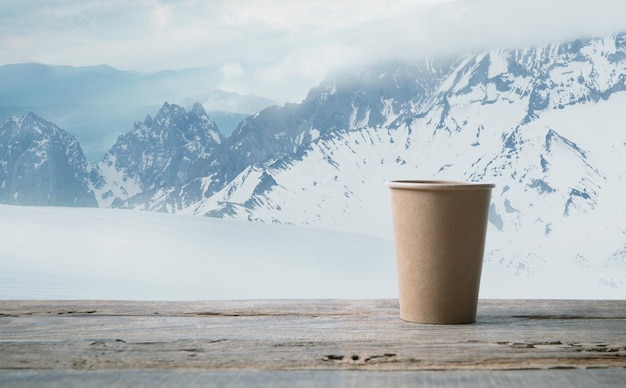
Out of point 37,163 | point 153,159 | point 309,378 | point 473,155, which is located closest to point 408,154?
point 473,155

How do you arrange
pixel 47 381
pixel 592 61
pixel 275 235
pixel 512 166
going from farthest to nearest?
1. pixel 592 61
2. pixel 512 166
3. pixel 275 235
4. pixel 47 381

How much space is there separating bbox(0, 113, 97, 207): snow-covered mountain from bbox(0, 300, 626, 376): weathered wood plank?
3.41 m

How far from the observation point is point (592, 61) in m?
5.82

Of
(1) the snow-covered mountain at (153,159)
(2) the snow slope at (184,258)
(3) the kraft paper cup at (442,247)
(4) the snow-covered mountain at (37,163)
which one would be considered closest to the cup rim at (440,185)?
(3) the kraft paper cup at (442,247)

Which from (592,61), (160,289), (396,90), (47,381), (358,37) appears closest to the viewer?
(47,381)

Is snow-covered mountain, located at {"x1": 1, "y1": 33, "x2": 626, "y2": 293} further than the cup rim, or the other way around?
snow-covered mountain, located at {"x1": 1, "y1": 33, "x2": 626, "y2": 293}

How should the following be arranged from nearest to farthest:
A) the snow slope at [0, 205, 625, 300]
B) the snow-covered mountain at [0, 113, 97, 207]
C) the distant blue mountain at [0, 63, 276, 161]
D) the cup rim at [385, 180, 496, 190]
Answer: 1. the cup rim at [385, 180, 496, 190]
2. the snow slope at [0, 205, 625, 300]
3. the distant blue mountain at [0, 63, 276, 161]
4. the snow-covered mountain at [0, 113, 97, 207]

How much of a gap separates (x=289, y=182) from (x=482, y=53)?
1.71 metres

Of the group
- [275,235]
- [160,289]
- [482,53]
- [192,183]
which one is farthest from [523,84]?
[160,289]

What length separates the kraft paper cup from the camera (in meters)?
0.96

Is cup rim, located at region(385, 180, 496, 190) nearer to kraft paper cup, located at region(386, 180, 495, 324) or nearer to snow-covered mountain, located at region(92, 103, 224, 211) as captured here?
kraft paper cup, located at region(386, 180, 495, 324)

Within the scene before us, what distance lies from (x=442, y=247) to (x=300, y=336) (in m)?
0.23

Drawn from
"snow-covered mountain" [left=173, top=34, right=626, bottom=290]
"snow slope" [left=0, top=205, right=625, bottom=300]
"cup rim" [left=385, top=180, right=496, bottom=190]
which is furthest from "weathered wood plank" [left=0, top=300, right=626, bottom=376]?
"snow-covered mountain" [left=173, top=34, right=626, bottom=290]

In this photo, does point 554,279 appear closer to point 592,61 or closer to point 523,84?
point 523,84
